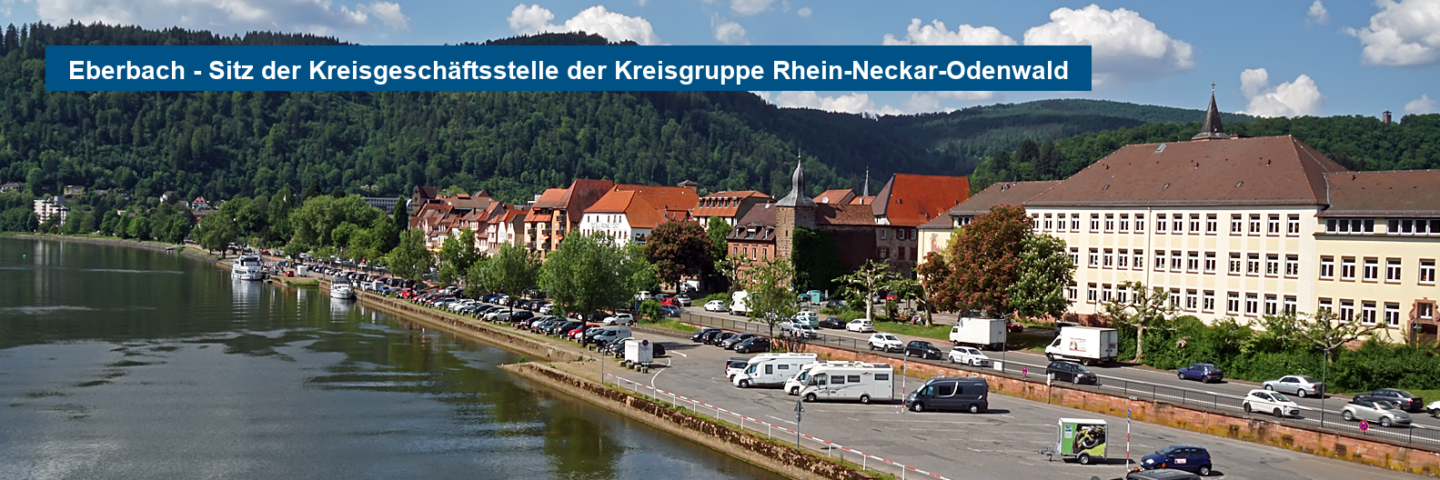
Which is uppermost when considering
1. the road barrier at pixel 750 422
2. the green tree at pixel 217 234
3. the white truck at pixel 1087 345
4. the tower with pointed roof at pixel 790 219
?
the tower with pointed roof at pixel 790 219

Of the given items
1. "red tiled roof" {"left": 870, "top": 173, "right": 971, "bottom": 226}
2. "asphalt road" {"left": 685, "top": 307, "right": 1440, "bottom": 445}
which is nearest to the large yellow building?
"asphalt road" {"left": 685, "top": 307, "right": 1440, "bottom": 445}

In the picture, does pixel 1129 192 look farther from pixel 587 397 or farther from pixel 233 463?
pixel 233 463

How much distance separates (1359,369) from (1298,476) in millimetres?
14573

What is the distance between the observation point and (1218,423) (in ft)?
114

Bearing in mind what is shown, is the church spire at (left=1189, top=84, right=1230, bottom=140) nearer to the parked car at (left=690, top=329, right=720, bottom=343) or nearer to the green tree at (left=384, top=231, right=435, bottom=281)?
the parked car at (left=690, top=329, right=720, bottom=343)

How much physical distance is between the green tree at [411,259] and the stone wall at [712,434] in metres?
56.2

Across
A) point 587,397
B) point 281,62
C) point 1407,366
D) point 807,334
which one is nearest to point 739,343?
point 807,334

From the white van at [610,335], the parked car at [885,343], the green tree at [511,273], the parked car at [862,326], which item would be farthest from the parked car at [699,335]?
the green tree at [511,273]

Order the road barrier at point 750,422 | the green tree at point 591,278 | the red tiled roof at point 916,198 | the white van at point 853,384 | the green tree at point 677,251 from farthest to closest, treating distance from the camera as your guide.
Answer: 1. the red tiled roof at point 916,198
2. the green tree at point 677,251
3. the green tree at point 591,278
4. the white van at point 853,384
5. the road barrier at point 750,422

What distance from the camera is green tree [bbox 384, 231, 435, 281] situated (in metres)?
103

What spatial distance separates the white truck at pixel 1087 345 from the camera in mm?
47875

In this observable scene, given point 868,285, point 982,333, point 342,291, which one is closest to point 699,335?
point 868,285

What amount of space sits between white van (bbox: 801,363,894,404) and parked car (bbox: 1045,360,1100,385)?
6.65 m

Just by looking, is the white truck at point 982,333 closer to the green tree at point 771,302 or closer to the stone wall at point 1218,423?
the stone wall at point 1218,423
